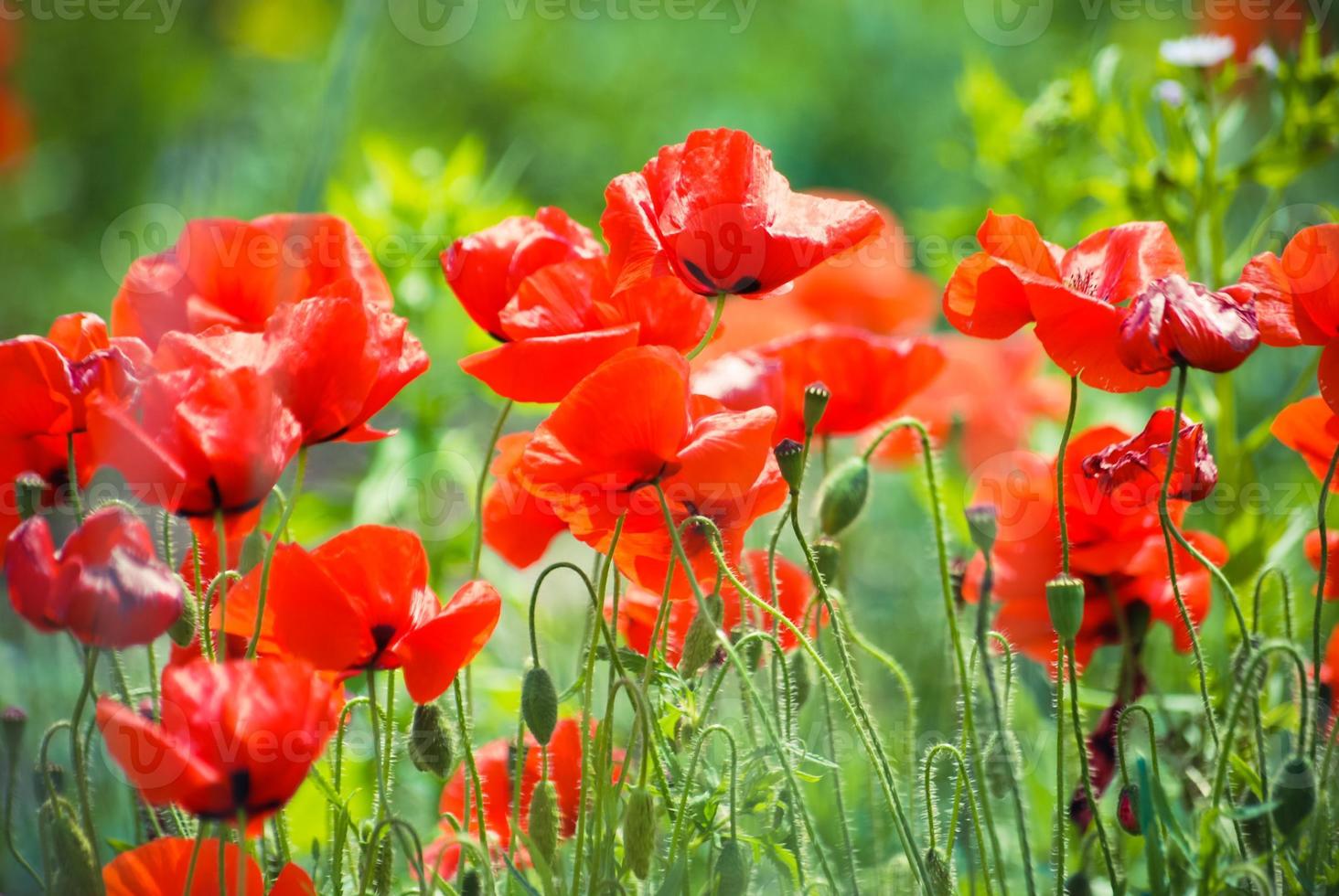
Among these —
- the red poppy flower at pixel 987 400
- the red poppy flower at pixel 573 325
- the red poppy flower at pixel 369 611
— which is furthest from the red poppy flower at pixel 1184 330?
the red poppy flower at pixel 987 400

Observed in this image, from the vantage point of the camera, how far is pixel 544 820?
2.63ft

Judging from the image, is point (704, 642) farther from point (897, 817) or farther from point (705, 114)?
point (705, 114)

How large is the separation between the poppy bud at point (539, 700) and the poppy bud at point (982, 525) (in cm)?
29

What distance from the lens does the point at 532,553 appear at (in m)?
0.93

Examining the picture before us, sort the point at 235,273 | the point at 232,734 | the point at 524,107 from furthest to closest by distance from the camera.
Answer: the point at 524,107
the point at 235,273
the point at 232,734

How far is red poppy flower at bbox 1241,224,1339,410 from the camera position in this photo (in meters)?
0.77

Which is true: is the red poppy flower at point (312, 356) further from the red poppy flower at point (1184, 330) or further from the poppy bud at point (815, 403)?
the red poppy flower at point (1184, 330)

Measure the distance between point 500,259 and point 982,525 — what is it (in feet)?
1.12

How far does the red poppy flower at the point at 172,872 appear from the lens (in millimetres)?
737

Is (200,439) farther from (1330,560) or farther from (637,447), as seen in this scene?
(1330,560)

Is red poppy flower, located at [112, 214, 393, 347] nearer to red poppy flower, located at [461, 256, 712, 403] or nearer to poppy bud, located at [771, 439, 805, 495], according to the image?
red poppy flower, located at [461, 256, 712, 403]

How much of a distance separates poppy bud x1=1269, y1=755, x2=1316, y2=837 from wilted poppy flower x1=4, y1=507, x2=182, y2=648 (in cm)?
53

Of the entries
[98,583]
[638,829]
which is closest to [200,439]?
[98,583]

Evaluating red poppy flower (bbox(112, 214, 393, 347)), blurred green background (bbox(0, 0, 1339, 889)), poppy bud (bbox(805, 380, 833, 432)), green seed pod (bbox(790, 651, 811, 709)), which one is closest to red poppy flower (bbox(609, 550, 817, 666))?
green seed pod (bbox(790, 651, 811, 709))
